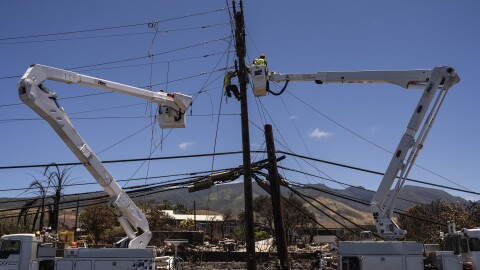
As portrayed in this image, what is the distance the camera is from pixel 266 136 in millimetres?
21500

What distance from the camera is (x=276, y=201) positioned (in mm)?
20797

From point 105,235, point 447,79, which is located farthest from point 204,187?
point 105,235

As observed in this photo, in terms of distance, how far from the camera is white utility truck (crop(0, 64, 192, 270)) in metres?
16.0

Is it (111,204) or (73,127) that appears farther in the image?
(111,204)

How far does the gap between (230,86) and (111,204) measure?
6.66 m

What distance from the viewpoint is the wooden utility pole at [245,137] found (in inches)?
740

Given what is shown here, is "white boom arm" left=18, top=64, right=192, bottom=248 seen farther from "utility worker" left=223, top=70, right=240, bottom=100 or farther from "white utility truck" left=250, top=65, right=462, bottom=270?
"white utility truck" left=250, top=65, right=462, bottom=270

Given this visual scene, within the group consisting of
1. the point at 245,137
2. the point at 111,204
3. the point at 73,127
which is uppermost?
the point at 245,137

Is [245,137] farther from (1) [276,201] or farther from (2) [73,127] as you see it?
(2) [73,127]

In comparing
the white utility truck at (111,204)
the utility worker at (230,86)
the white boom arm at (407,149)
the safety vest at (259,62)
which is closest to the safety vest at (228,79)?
the utility worker at (230,86)

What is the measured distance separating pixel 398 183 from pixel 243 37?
8.69 meters

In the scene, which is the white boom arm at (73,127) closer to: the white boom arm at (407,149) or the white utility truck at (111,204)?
the white utility truck at (111,204)

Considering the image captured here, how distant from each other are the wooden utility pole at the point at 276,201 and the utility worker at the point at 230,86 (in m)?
2.34

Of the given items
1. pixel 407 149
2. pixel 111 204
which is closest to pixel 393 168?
pixel 407 149
